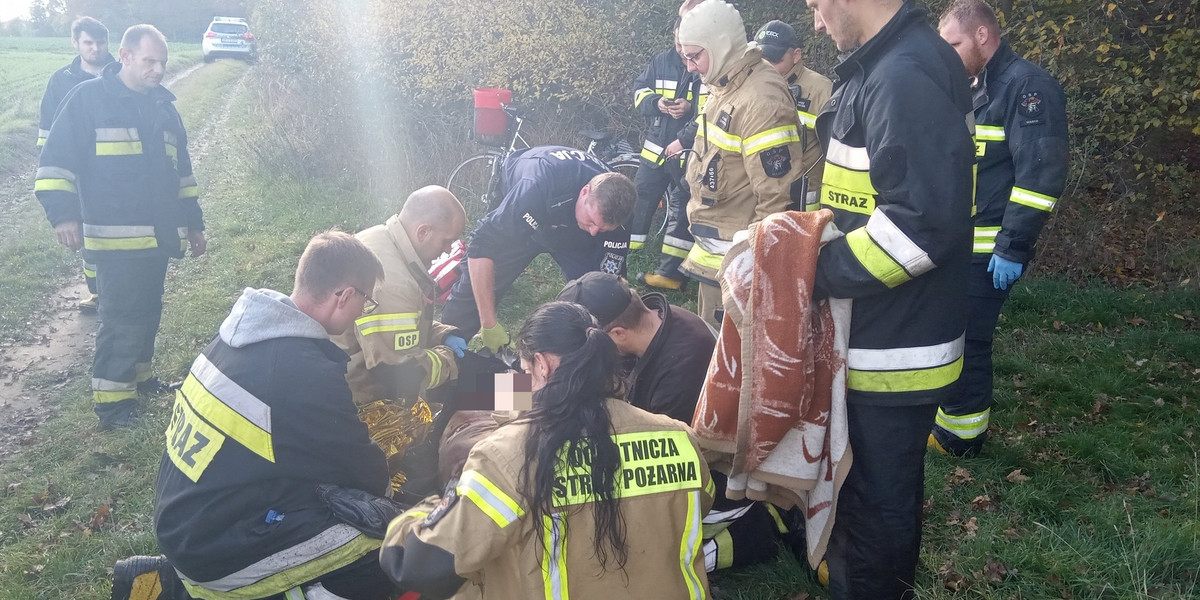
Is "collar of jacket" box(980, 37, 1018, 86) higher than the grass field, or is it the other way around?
"collar of jacket" box(980, 37, 1018, 86)

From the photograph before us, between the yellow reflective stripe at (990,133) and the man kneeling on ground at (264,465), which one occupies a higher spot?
the yellow reflective stripe at (990,133)

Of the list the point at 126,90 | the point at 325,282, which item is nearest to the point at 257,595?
the point at 325,282

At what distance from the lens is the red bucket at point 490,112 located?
25.9 ft

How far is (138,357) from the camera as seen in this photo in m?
4.89

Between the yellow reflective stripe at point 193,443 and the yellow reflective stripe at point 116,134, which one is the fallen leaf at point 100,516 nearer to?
the yellow reflective stripe at point 193,443

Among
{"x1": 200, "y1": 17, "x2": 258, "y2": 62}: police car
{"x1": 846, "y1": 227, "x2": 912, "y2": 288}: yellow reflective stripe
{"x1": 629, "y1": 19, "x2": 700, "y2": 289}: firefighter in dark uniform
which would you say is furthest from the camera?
{"x1": 200, "y1": 17, "x2": 258, "y2": 62}: police car

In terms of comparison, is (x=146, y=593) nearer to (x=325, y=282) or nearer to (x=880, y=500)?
(x=325, y=282)

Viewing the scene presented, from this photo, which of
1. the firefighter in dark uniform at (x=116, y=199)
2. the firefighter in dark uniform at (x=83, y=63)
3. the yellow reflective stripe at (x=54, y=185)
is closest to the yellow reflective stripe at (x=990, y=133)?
the firefighter in dark uniform at (x=116, y=199)

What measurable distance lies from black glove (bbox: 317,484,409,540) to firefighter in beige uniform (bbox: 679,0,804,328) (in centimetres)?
187

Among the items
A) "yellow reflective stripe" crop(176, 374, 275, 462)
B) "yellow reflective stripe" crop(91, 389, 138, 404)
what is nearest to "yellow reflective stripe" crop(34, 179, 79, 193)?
"yellow reflective stripe" crop(91, 389, 138, 404)

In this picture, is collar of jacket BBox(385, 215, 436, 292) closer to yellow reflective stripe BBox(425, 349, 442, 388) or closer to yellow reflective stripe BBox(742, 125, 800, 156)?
yellow reflective stripe BBox(425, 349, 442, 388)

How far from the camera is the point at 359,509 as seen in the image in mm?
2662

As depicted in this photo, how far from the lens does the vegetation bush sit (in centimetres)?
666

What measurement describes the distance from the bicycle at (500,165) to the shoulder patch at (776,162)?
378 centimetres
